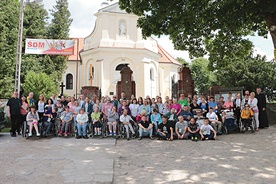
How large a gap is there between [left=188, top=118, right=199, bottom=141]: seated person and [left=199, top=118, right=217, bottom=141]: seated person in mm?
200

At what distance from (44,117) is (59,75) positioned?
20627 mm

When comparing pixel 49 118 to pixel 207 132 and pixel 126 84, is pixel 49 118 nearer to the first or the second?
pixel 207 132

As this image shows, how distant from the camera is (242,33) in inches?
619

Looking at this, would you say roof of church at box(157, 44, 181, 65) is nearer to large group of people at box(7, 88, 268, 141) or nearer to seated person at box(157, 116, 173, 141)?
large group of people at box(7, 88, 268, 141)

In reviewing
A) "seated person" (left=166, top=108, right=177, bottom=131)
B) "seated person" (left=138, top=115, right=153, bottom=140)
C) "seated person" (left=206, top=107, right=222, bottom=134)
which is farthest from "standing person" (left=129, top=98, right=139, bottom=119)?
"seated person" (left=206, top=107, right=222, bottom=134)

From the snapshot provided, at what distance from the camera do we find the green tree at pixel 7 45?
22.8 metres

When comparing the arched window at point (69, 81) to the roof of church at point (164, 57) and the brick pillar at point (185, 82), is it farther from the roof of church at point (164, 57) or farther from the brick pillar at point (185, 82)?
the brick pillar at point (185, 82)

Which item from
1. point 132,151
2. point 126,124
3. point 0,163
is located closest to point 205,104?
point 126,124

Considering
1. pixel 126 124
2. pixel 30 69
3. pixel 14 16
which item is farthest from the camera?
pixel 30 69

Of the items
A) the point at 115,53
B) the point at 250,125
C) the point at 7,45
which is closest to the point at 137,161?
the point at 250,125

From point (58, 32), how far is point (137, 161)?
27.5 meters

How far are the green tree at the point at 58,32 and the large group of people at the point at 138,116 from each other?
60.2 feet

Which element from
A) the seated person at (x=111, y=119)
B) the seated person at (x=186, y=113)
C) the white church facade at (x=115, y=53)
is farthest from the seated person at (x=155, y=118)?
the white church facade at (x=115, y=53)

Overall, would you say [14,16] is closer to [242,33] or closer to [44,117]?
[44,117]
